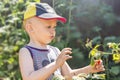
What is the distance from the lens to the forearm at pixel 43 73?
2.62m

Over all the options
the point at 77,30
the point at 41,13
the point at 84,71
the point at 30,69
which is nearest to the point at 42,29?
the point at 41,13

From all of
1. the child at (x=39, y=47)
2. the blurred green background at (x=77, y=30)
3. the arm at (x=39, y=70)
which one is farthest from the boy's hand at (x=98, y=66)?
the blurred green background at (x=77, y=30)

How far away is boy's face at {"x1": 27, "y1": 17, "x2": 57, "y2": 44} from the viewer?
2.79m

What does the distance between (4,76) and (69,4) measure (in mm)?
982

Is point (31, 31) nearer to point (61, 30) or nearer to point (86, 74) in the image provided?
point (86, 74)

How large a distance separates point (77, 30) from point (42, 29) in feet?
6.49

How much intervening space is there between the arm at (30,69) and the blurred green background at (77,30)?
1.67 meters

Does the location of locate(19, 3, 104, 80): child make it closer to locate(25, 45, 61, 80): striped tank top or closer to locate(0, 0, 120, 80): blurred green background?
locate(25, 45, 61, 80): striped tank top

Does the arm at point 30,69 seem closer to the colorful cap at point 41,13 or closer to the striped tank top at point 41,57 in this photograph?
the striped tank top at point 41,57

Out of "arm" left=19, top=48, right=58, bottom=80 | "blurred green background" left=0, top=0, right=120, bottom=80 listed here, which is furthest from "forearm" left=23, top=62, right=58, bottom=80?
→ "blurred green background" left=0, top=0, right=120, bottom=80

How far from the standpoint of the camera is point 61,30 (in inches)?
186

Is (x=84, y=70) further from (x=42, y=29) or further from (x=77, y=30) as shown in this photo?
(x=77, y=30)

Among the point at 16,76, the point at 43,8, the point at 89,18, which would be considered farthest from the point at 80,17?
the point at 43,8

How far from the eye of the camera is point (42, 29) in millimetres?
2799
